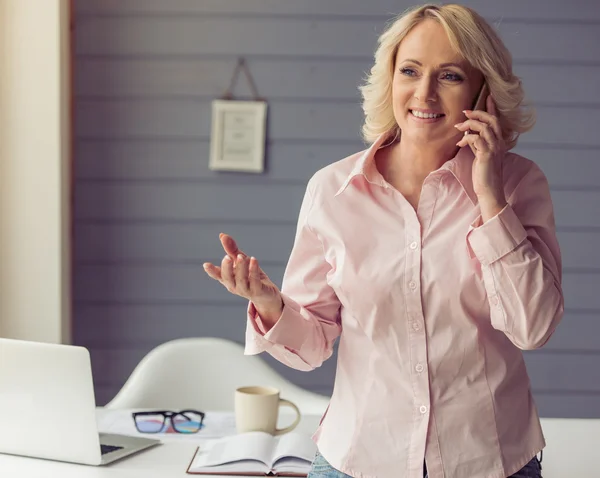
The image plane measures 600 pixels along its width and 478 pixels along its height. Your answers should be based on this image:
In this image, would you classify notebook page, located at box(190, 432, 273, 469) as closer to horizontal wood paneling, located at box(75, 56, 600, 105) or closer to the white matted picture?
the white matted picture

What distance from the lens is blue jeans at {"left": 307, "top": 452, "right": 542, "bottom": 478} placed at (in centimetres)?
150

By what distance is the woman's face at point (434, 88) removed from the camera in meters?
1.55

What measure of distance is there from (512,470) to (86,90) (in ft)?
8.78

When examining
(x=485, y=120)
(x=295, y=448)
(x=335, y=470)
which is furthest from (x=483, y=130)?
(x=295, y=448)

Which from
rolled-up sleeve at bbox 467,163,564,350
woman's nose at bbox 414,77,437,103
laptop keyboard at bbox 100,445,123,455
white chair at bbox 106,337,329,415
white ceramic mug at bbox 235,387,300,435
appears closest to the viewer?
rolled-up sleeve at bbox 467,163,564,350

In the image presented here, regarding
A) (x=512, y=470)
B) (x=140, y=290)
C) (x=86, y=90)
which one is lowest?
(x=140, y=290)

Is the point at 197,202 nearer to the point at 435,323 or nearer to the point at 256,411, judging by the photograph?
the point at 256,411

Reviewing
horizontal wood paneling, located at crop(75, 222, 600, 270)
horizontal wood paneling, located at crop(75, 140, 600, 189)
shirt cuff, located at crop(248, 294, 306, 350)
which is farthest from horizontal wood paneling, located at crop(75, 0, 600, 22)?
shirt cuff, located at crop(248, 294, 306, 350)

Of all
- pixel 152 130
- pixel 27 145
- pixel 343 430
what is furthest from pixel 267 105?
pixel 343 430

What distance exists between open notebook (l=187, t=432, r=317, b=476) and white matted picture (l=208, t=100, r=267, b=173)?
6.01 feet

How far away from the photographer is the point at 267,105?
142 inches

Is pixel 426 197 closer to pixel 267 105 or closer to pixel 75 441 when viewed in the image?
pixel 75 441

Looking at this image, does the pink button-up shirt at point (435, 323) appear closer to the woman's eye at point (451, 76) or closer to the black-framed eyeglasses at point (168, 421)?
the woman's eye at point (451, 76)

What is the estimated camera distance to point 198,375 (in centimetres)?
277
